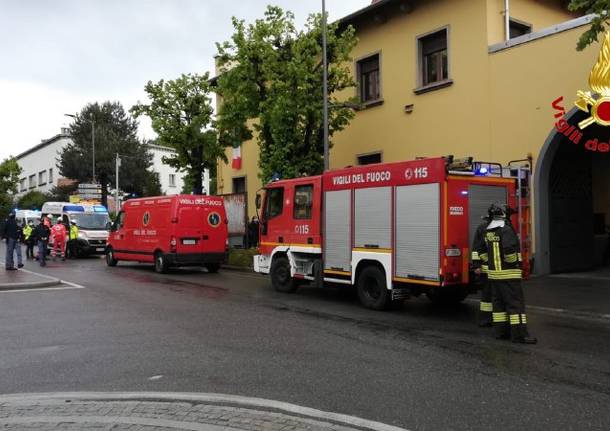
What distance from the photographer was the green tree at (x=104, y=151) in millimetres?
57750

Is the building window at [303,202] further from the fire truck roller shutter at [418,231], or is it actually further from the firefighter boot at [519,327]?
the firefighter boot at [519,327]

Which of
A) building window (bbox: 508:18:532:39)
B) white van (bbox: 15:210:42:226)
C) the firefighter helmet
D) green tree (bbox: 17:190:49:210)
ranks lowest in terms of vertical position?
the firefighter helmet

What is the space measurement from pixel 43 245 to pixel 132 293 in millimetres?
9838

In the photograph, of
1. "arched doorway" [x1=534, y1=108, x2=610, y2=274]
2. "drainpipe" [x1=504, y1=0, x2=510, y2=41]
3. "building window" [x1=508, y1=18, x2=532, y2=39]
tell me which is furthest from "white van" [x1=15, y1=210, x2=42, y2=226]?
"arched doorway" [x1=534, y1=108, x2=610, y2=274]

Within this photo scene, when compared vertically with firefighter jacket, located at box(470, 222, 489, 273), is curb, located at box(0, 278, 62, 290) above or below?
below

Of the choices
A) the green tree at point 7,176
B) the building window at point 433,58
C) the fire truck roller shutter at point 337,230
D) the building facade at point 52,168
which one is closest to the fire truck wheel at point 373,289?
the fire truck roller shutter at point 337,230

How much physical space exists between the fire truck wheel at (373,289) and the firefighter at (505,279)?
2410 millimetres

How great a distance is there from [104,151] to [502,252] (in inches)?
2182

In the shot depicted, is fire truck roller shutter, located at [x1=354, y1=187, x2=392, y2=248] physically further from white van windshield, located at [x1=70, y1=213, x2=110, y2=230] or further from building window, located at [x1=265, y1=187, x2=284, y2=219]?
white van windshield, located at [x1=70, y1=213, x2=110, y2=230]

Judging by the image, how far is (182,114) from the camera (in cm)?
2345

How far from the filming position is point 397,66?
19094 mm

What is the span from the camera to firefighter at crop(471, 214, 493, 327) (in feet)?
25.8

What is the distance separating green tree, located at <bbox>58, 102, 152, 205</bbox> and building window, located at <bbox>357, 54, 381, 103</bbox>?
40766mm

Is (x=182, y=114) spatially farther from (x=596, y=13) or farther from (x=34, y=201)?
(x=34, y=201)
